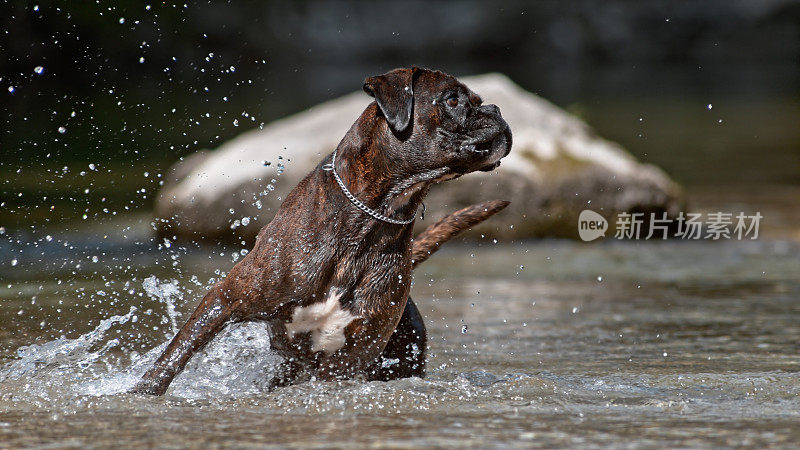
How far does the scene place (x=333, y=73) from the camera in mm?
40156

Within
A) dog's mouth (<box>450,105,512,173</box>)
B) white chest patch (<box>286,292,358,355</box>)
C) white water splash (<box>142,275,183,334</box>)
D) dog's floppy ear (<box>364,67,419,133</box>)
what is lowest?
white chest patch (<box>286,292,358,355</box>)

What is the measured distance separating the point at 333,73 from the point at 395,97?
117 feet

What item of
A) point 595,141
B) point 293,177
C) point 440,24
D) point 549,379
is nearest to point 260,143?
point 293,177

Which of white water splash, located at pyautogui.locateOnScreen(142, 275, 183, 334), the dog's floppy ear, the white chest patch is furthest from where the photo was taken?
white water splash, located at pyautogui.locateOnScreen(142, 275, 183, 334)

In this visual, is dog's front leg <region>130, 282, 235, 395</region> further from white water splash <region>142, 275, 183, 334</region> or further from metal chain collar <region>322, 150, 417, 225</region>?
white water splash <region>142, 275, 183, 334</region>

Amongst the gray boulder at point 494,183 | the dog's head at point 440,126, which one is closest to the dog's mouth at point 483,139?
the dog's head at point 440,126

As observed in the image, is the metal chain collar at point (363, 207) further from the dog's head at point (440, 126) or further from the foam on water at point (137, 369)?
the foam on water at point (137, 369)

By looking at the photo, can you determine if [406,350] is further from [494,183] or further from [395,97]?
[494,183]

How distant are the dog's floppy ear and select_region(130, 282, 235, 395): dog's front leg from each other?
42.8 inches

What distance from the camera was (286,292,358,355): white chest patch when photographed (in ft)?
→ 16.2

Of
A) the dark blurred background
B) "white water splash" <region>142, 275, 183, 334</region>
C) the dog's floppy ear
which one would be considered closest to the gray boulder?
the dark blurred background

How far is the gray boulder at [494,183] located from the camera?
1061 centimetres

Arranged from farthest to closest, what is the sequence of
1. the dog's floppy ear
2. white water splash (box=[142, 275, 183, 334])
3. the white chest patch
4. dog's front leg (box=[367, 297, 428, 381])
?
white water splash (box=[142, 275, 183, 334]) → dog's front leg (box=[367, 297, 428, 381]) → the white chest patch → the dog's floppy ear

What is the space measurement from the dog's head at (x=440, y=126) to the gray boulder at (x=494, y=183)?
17.9ft
